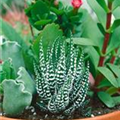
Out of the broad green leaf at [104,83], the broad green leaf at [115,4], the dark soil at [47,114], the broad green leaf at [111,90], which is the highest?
the broad green leaf at [115,4]

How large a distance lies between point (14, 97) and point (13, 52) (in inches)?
4.6

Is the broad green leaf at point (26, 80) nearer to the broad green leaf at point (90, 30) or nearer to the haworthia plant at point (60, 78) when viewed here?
the haworthia plant at point (60, 78)

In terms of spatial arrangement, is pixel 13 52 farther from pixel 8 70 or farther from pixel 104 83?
pixel 104 83

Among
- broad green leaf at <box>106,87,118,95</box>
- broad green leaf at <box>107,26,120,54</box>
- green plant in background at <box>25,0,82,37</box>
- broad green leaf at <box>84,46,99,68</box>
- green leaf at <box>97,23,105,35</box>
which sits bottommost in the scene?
broad green leaf at <box>106,87,118,95</box>

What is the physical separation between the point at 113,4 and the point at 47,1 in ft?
0.40

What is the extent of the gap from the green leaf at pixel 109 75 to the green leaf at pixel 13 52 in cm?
15

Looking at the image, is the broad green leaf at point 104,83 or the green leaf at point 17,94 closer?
the green leaf at point 17,94

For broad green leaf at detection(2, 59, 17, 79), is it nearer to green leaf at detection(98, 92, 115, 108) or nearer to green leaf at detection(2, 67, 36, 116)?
green leaf at detection(2, 67, 36, 116)

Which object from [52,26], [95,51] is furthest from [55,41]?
[95,51]

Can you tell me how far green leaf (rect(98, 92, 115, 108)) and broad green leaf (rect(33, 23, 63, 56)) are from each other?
14 centimetres

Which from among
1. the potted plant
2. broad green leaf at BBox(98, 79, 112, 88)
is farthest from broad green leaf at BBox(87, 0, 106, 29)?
broad green leaf at BBox(98, 79, 112, 88)

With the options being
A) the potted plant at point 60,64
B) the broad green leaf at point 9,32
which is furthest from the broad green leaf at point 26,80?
the broad green leaf at point 9,32

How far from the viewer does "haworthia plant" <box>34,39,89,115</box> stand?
68 cm

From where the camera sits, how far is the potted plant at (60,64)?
681mm
